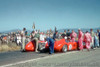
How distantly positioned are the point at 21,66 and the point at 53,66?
165cm

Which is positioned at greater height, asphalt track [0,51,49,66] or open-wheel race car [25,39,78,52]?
open-wheel race car [25,39,78,52]

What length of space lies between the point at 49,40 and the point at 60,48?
1.15 m

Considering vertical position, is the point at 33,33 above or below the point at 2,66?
above

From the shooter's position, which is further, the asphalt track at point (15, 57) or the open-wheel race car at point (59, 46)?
the open-wheel race car at point (59, 46)

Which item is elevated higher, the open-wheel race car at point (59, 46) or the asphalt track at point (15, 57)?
the open-wheel race car at point (59, 46)

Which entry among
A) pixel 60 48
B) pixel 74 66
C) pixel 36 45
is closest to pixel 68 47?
pixel 60 48

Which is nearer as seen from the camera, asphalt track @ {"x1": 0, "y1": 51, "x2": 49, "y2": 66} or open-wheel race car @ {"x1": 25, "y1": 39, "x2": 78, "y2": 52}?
asphalt track @ {"x1": 0, "y1": 51, "x2": 49, "y2": 66}

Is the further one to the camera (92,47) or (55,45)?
(92,47)

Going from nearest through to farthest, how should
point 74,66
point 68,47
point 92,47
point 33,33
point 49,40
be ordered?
point 74,66, point 49,40, point 68,47, point 33,33, point 92,47

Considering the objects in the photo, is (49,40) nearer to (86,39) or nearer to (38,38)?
(38,38)

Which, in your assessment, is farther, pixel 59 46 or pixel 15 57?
pixel 59 46

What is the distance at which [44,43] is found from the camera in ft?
49.0

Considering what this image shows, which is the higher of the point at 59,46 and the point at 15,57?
the point at 59,46

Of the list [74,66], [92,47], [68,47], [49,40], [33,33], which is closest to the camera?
[74,66]
